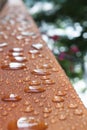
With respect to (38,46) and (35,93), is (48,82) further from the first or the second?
(38,46)

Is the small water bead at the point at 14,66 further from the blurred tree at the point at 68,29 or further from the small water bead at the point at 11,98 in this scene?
the blurred tree at the point at 68,29

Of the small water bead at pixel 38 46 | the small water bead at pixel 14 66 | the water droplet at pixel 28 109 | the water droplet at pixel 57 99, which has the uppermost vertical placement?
the small water bead at pixel 38 46

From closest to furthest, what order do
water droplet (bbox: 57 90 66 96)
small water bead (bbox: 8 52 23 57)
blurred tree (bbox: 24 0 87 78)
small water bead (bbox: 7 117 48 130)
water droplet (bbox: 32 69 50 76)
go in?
small water bead (bbox: 7 117 48 130), water droplet (bbox: 57 90 66 96), water droplet (bbox: 32 69 50 76), small water bead (bbox: 8 52 23 57), blurred tree (bbox: 24 0 87 78)

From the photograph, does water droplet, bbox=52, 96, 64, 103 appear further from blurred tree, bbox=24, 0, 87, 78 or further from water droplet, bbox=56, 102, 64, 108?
blurred tree, bbox=24, 0, 87, 78

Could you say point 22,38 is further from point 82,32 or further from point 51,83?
point 82,32

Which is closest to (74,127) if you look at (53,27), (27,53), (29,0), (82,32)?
(27,53)

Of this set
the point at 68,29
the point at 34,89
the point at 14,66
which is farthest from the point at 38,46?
the point at 68,29

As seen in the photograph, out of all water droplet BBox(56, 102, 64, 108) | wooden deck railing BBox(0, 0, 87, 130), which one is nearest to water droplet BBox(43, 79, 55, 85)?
wooden deck railing BBox(0, 0, 87, 130)

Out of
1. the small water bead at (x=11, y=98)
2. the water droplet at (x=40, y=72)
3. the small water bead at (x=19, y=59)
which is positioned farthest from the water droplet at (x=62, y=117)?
the small water bead at (x=19, y=59)

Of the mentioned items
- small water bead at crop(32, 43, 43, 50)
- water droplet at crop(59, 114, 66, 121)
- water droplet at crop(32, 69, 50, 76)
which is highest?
small water bead at crop(32, 43, 43, 50)

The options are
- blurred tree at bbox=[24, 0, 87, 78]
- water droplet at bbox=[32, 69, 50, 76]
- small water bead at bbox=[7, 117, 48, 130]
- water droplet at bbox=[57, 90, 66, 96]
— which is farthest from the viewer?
blurred tree at bbox=[24, 0, 87, 78]
